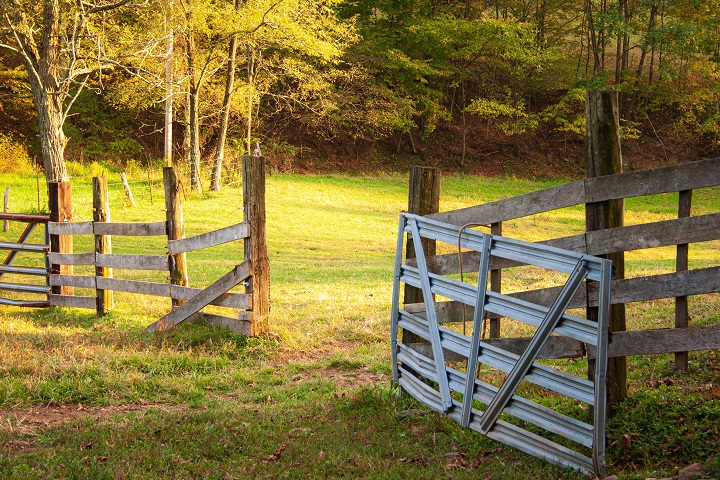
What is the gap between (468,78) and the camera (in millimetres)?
44406

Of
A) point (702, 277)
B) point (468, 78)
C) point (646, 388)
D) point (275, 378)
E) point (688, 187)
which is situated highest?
point (468, 78)

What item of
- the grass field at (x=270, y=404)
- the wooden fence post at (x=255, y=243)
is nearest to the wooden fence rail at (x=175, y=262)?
the wooden fence post at (x=255, y=243)

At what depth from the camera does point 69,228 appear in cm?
1132

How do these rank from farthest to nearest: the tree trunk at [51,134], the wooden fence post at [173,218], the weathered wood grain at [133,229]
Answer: the tree trunk at [51,134]
the weathered wood grain at [133,229]
the wooden fence post at [173,218]

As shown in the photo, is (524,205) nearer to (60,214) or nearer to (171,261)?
(171,261)

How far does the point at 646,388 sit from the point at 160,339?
6046 mm

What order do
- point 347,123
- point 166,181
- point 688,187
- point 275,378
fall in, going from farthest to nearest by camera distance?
1. point 347,123
2. point 166,181
3. point 275,378
4. point 688,187

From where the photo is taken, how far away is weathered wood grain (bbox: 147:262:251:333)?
28.8 feet

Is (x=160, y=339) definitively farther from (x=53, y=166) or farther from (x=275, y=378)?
(x=53, y=166)

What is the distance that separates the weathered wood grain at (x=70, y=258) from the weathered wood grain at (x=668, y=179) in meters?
8.70

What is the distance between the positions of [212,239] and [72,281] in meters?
3.79

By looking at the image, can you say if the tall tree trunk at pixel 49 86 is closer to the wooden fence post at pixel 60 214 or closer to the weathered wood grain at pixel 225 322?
the wooden fence post at pixel 60 214

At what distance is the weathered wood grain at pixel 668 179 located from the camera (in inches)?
189

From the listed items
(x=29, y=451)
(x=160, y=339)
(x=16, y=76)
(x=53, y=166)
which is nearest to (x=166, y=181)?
(x=160, y=339)
